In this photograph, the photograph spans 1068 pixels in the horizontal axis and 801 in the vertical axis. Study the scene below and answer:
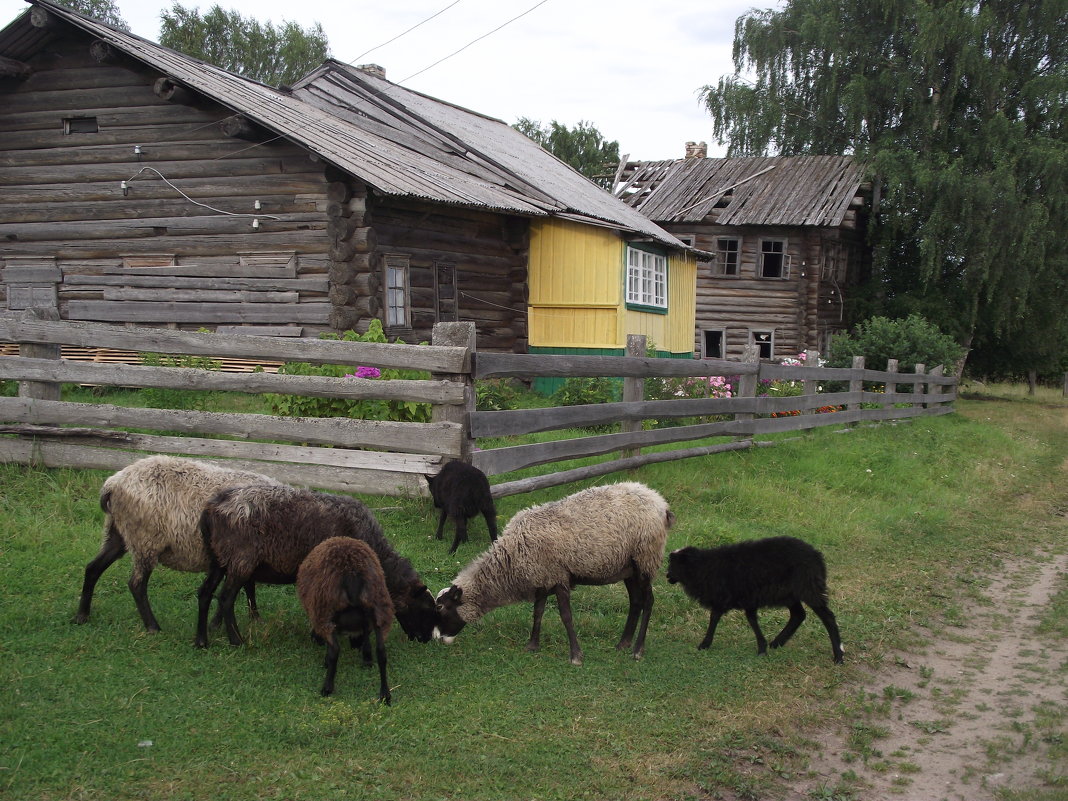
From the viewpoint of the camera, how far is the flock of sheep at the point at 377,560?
4.57m

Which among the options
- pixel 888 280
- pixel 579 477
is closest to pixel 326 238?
pixel 579 477

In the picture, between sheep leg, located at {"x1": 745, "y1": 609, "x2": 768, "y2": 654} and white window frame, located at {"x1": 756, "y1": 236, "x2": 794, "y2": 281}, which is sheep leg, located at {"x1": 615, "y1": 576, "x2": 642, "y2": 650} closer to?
sheep leg, located at {"x1": 745, "y1": 609, "x2": 768, "y2": 654}

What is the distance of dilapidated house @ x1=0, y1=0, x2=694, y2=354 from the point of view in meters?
15.5

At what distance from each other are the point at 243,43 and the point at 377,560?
4204 centimetres

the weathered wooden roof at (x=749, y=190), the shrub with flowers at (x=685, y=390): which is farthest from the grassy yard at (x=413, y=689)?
the weathered wooden roof at (x=749, y=190)

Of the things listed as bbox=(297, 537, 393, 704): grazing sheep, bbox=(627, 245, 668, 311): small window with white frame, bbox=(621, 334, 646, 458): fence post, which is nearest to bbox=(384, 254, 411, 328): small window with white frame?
bbox=(627, 245, 668, 311): small window with white frame

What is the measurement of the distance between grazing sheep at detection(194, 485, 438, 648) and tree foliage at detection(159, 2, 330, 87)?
40.5 meters

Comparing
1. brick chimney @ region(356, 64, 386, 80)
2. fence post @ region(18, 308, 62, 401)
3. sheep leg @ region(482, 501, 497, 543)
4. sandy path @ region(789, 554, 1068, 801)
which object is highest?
brick chimney @ region(356, 64, 386, 80)

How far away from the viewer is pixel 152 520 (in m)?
5.03

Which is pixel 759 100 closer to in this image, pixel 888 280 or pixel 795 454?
pixel 888 280

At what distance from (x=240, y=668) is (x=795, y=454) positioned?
Result: 8687mm

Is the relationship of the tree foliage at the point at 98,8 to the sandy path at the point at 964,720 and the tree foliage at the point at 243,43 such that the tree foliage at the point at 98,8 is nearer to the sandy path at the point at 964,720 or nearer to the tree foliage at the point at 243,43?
the tree foliage at the point at 243,43

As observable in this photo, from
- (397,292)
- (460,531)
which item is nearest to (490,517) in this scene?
(460,531)

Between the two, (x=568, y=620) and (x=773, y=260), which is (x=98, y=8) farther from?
(x=568, y=620)
